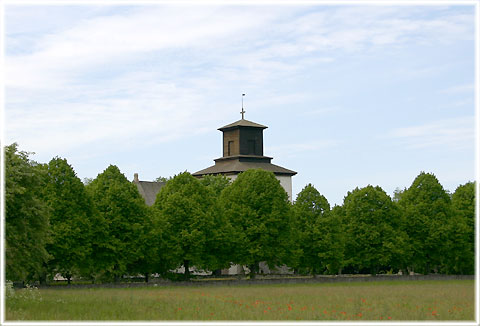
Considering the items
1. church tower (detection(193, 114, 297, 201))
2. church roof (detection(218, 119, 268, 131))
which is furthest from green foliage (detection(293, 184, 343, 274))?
church roof (detection(218, 119, 268, 131))

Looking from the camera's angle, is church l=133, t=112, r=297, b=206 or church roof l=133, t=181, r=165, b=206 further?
church l=133, t=112, r=297, b=206

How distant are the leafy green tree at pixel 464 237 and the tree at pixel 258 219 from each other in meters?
21.6

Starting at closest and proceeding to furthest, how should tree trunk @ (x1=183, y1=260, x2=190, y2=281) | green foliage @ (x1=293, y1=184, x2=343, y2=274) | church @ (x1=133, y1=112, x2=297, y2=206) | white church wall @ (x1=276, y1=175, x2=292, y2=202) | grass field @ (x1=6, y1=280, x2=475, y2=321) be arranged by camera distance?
grass field @ (x1=6, y1=280, x2=475, y2=321), tree trunk @ (x1=183, y1=260, x2=190, y2=281), green foliage @ (x1=293, y1=184, x2=343, y2=274), church @ (x1=133, y1=112, x2=297, y2=206), white church wall @ (x1=276, y1=175, x2=292, y2=202)

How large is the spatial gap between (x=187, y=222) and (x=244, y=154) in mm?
54418

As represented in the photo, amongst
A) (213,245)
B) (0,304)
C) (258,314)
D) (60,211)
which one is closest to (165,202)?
(213,245)

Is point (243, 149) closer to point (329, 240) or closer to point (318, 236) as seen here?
point (318, 236)

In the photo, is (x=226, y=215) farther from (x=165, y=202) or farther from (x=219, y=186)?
(x=219, y=186)

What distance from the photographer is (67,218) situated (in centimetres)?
6241

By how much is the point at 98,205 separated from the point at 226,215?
14.8 metres

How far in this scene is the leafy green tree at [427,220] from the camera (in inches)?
3381

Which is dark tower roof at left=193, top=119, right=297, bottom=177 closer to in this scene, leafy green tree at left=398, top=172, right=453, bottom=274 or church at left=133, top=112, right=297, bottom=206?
church at left=133, top=112, right=297, bottom=206

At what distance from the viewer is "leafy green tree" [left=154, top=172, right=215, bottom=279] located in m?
70.4

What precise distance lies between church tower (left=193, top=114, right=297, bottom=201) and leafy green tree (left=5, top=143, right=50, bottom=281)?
7667cm

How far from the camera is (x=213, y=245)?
72.4 m
